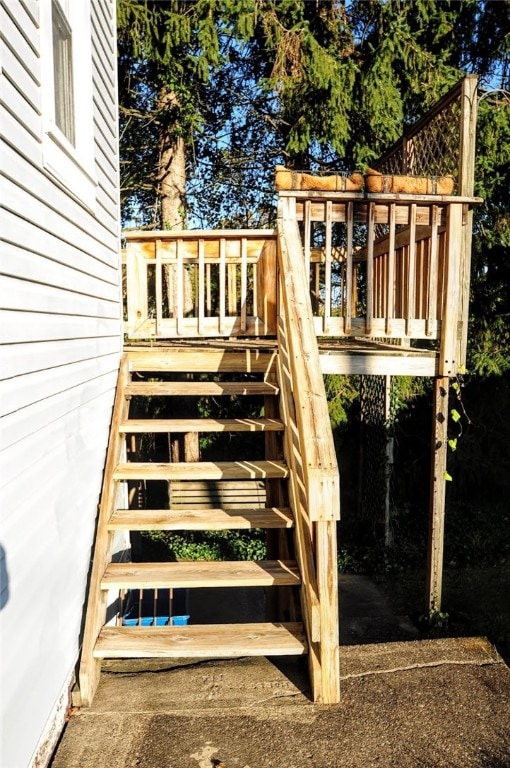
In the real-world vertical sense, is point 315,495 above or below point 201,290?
below

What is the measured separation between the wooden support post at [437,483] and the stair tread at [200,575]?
2.23 meters

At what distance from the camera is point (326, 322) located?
14.8ft

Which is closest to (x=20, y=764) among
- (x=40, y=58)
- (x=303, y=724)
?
(x=303, y=724)

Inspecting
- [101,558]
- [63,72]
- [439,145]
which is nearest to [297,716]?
[101,558]

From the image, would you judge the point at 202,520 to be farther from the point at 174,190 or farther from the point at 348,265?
the point at 174,190

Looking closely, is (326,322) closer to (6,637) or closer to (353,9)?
(6,637)

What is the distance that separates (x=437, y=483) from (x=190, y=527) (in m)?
2.61

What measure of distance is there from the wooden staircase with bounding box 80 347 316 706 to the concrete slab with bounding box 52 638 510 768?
173mm

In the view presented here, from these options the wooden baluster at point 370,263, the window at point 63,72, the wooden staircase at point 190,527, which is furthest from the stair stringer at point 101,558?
the wooden baluster at point 370,263

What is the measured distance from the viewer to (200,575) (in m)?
3.03

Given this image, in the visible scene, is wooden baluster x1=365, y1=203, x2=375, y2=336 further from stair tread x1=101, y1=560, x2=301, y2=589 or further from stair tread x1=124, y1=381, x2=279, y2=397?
stair tread x1=101, y1=560, x2=301, y2=589

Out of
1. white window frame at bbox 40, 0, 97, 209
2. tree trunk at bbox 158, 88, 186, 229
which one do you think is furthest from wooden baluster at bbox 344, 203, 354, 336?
tree trunk at bbox 158, 88, 186, 229

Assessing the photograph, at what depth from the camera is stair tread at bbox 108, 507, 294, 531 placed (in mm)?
3211

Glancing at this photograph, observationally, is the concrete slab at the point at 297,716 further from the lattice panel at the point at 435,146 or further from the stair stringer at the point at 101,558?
the lattice panel at the point at 435,146
